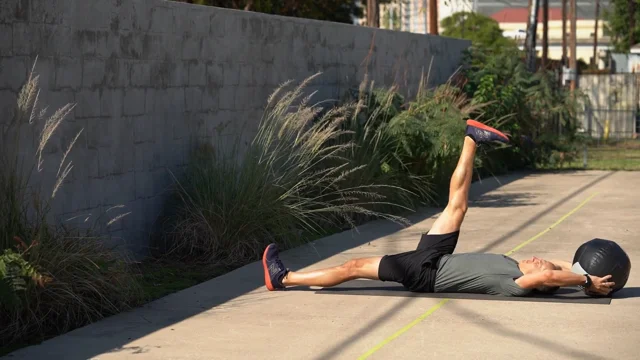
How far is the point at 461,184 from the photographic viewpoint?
9.16m

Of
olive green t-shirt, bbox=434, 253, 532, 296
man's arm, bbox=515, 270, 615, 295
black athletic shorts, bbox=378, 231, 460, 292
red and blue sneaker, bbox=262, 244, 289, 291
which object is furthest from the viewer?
red and blue sneaker, bbox=262, 244, 289, 291

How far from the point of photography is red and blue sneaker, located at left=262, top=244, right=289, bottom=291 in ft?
29.3

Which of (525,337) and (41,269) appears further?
(41,269)

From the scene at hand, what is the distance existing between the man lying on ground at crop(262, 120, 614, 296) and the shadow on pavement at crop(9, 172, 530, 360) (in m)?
0.45

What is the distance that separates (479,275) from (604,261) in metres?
0.99

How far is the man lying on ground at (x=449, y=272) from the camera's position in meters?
8.38

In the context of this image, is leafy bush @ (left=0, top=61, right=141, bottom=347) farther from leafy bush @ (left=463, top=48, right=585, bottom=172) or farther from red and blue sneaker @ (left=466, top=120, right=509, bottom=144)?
leafy bush @ (left=463, top=48, right=585, bottom=172)

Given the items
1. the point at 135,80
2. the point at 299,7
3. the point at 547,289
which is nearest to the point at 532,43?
the point at 299,7

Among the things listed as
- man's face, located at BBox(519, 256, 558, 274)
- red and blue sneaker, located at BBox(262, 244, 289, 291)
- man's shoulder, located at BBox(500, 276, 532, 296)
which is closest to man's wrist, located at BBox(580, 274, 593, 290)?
man's face, located at BBox(519, 256, 558, 274)

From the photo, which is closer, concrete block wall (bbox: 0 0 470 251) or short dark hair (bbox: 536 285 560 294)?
short dark hair (bbox: 536 285 560 294)

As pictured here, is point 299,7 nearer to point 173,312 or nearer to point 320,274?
point 320,274

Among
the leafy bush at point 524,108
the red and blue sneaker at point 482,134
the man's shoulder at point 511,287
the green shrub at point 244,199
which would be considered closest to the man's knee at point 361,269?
the man's shoulder at point 511,287

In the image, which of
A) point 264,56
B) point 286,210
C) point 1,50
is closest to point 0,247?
point 1,50

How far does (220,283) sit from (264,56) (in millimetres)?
4495
